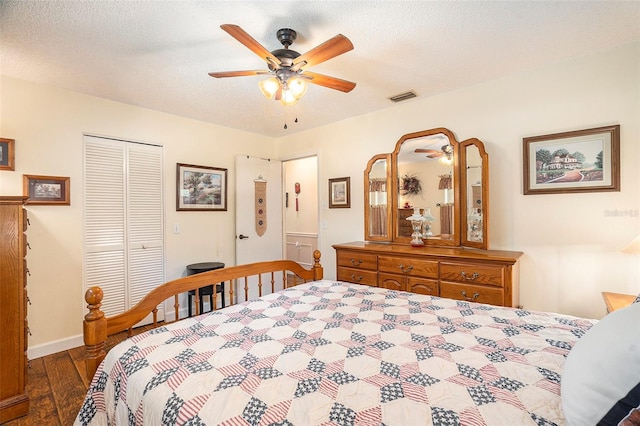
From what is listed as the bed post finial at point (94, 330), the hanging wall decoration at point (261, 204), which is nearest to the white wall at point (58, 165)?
the hanging wall decoration at point (261, 204)

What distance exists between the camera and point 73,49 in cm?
215

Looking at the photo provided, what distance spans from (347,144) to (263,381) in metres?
3.27

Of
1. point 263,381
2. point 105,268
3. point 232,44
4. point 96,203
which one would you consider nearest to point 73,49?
point 232,44

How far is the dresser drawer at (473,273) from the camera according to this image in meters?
2.33

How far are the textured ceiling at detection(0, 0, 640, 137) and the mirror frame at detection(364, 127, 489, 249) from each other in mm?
551

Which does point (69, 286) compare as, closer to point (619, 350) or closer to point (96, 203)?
point (96, 203)

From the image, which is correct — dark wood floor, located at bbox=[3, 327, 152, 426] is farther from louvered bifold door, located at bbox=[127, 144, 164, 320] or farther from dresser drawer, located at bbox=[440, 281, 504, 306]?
dresser drawer, located at bbox=[440, 281, 504, 306]

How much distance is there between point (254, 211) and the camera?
432 cm

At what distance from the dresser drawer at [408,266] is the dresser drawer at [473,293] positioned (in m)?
0.14

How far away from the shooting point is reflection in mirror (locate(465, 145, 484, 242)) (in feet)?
9.08

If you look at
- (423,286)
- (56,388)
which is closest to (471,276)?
(423,286)

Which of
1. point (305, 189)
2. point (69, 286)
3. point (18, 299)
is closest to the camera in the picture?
point (18, 299)

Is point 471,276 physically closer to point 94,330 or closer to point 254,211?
point 94,330

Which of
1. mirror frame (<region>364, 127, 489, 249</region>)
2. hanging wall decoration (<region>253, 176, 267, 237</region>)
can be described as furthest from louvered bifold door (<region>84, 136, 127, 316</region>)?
mirror frame (<region>364, 127, 489, 249</region>)
